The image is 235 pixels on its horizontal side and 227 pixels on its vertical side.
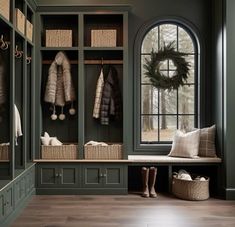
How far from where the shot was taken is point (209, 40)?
17.2 feet

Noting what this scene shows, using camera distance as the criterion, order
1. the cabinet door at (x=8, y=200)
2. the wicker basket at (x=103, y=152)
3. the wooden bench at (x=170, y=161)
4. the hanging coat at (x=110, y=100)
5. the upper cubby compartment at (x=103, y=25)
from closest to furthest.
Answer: the cabinet door at (x=8, y=200)
the wooden bench at (x=170, y=161)
the wicker basket at (x=103, y=152)
the hanging coat at (x=110, y=100)
the upper cubby compartment at (x=103, y=25)

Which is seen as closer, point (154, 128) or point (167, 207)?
point (167, 207)

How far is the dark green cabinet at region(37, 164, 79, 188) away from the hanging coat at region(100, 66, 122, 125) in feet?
2.70

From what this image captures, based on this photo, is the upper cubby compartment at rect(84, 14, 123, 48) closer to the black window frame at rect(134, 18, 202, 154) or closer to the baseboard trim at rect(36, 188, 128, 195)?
the black window frame at rect(134, 18, 202, 154)

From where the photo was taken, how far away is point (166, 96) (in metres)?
5.38

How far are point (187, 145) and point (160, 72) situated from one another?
121 centimetres

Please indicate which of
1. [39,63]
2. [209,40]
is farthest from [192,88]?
[39,63]

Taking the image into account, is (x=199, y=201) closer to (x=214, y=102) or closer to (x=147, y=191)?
(x=147, y=191)

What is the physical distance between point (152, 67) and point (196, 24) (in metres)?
0.93

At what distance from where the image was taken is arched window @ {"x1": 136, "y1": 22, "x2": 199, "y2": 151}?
5.34 m

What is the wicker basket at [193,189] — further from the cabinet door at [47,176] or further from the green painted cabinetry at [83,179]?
the cabinet door at [47,176]

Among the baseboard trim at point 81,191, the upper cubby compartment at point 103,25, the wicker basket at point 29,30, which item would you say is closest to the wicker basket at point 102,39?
the upper cubby compartment at point 103,25

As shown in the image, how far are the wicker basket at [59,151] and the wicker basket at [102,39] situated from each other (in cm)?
151

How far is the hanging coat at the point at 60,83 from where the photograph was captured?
4.96 metres
